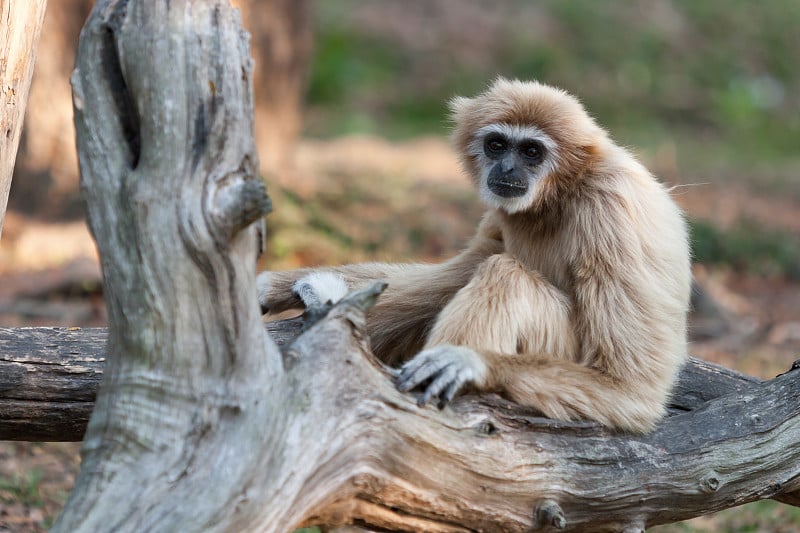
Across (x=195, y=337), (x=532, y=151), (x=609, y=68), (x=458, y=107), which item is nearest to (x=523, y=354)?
(x=532, y=151)

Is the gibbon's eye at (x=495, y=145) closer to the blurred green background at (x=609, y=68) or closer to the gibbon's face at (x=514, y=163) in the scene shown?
the gibbon's face at (x=514, y=163)

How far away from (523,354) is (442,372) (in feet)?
2.11

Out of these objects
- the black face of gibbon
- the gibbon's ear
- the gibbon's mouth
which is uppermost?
the gibbon's ear

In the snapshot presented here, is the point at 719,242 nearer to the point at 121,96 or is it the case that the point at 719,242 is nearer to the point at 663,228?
the point at 663,228

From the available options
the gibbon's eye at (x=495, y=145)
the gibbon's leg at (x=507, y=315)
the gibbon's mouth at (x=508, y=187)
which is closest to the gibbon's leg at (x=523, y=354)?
the gibbon's leg at (x=507, y=315)

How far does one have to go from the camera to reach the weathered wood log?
4301 millimetres

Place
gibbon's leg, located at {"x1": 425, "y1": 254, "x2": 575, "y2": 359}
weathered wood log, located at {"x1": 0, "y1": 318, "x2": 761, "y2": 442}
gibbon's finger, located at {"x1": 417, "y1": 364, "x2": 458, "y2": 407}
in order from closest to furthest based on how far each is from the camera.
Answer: gibbon's finger, located at {"x1": 417, "y1": 364, "x2": 458, "y2": 407}, gibbon's leg, located at {"x1": 425, "y1": 254, "x2": 575, "y2": 359}, weathered wood log, located at {"x1": 0, "y1": 318, "x2": 761, "y2": 442}

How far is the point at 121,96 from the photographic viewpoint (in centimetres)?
324

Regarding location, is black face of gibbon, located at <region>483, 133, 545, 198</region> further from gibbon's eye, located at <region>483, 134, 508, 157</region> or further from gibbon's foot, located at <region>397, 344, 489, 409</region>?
gibbon's foot, located at <region>397, 344, 489, 409</region>

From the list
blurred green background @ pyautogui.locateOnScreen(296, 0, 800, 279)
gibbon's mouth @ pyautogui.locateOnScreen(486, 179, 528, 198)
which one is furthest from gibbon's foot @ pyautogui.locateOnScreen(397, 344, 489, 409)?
blurred green background @ pyautogui.locateOnScreen(296, 0, 800, 279)

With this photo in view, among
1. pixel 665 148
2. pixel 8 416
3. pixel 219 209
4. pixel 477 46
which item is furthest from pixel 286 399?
pixel 477 46

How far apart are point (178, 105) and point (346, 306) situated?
102 centimetres

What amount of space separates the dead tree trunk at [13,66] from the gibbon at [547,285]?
1.54 meters

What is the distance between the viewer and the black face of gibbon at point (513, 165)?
491cm
